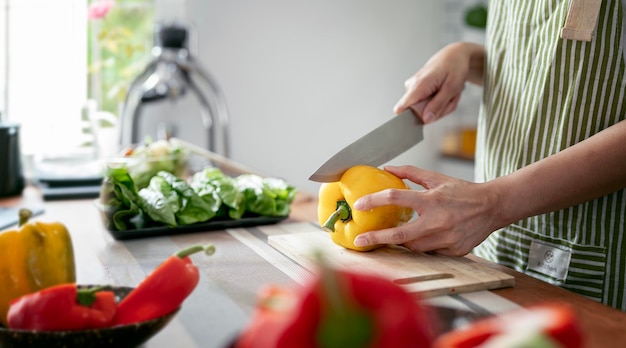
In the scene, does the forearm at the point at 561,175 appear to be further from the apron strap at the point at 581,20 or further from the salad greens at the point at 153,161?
the salad greens at the point at 153,161

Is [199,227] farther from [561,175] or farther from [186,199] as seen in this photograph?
[561,175]

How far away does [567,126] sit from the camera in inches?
54.2

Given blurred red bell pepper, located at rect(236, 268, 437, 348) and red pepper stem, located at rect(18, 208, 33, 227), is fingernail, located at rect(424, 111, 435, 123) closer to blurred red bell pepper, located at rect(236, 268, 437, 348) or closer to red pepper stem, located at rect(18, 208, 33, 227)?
red pepper stem, located at rect(18, 208, 33, 227)

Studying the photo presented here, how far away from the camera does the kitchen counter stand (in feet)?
3.06

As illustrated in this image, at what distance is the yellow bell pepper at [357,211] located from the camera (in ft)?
4.10

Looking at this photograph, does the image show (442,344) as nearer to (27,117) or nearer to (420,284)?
(420,284)

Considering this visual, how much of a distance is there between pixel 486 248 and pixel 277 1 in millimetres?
1900

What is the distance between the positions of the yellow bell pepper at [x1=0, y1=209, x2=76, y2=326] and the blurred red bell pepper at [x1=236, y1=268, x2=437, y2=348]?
44 centimetres

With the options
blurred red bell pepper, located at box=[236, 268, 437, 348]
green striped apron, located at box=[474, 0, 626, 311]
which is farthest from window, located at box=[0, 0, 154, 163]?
blurred red bell pepper, located at box=[236, 268, 437, 348]

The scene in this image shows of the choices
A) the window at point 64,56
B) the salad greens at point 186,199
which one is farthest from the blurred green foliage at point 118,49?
the salad greens at point 186,199

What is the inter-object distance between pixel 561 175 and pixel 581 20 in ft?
0.97

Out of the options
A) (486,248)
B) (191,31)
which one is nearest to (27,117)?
(191,31)

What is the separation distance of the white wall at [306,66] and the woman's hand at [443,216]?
1993 mm

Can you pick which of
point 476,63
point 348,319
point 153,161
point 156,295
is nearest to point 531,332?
point 348,319
